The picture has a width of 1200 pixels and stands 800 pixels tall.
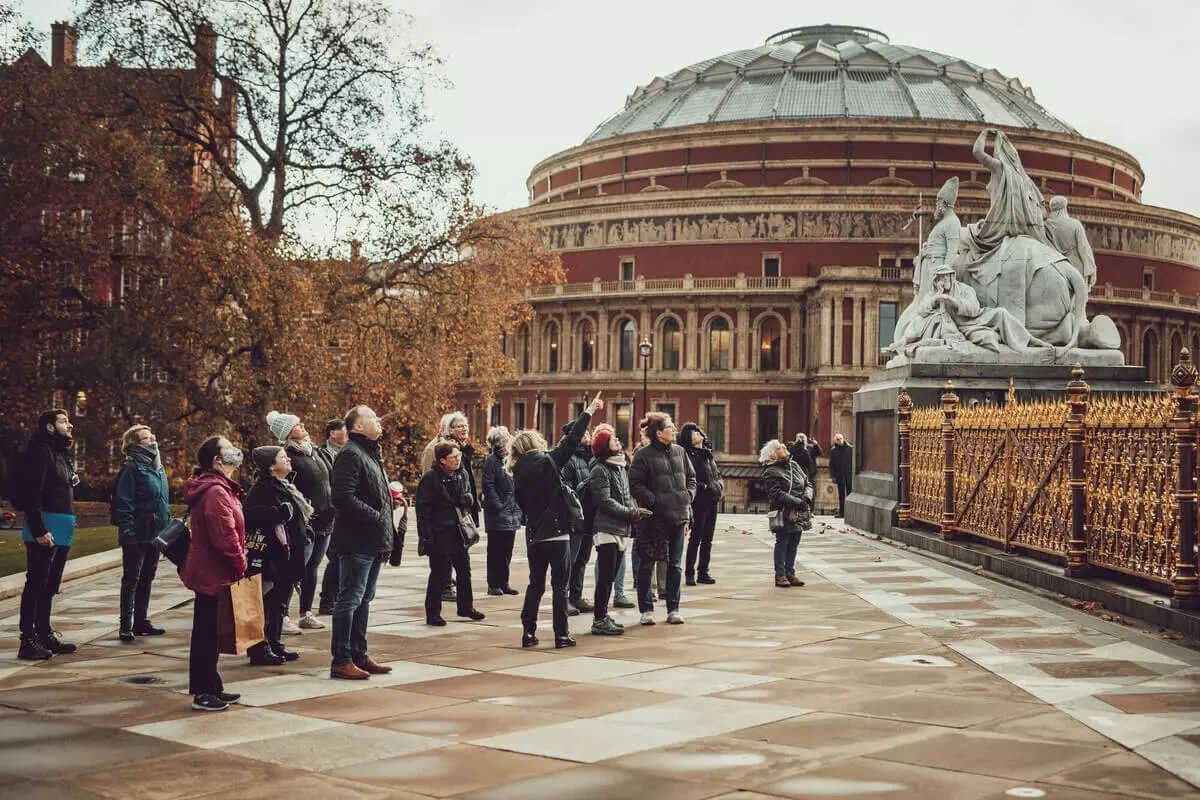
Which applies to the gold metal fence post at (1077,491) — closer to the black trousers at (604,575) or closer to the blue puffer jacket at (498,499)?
the black trousers at (604,575)

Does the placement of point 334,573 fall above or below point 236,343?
below

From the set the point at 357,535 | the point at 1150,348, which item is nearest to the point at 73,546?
the point at 357,535

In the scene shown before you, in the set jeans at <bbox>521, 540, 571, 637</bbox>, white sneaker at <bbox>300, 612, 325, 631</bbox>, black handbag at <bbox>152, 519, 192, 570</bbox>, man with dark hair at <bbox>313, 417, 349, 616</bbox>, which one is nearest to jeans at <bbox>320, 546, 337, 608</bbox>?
man with dark hair at <bbox>313, 417, 349, 616</bbox>

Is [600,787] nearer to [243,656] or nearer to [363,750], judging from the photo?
[363,750]

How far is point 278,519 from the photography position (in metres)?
10.0

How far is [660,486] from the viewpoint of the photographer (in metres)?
12.1

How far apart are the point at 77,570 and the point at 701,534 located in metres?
7.77

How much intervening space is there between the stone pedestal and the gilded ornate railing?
1.43 m

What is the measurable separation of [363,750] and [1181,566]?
690 cm

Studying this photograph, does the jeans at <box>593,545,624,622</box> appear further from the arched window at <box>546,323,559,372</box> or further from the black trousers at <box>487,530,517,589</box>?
the arched window at <box>546,323,559,372</box>

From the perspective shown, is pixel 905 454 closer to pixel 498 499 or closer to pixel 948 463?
pixel 948 463

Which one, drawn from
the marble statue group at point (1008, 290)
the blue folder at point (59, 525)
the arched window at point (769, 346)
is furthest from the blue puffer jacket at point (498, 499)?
A: the arched window at point (769, 346)

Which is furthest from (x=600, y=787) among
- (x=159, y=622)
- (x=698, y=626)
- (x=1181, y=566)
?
(x=159, y=622)

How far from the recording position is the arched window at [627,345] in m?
71.8
